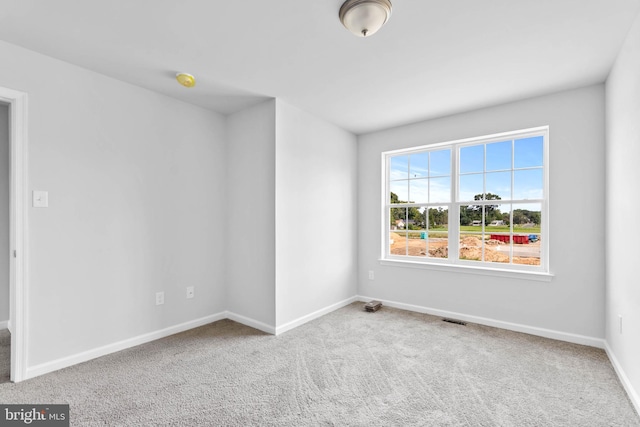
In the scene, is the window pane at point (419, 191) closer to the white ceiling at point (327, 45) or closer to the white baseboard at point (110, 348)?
the white ceiling at point (327, 45)

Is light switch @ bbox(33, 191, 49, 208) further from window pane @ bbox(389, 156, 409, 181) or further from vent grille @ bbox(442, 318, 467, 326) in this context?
vent grille @ bbox(442, 318, 467, 326)

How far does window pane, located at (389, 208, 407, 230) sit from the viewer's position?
13.8 ft

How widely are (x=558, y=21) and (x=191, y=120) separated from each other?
126 inches

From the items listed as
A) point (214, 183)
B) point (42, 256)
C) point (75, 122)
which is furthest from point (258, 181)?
point (42, 256)

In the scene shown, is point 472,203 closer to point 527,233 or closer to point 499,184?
point 499,184

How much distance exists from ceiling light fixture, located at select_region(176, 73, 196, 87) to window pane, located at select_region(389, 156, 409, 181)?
2688 mm

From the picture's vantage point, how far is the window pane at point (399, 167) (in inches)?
165

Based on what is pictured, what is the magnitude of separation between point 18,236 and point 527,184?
452 cm

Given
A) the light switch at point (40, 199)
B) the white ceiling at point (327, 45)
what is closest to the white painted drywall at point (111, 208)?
the light switch at point (40, 199)

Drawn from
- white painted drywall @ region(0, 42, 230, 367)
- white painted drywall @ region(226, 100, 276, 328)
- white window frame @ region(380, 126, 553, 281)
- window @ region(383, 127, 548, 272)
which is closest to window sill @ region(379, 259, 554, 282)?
white window frame @ region(380, 126, 553, 281)

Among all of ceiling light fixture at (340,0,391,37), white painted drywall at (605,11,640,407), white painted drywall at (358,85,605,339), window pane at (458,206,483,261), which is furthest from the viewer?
window pane at (458,206,483,261)

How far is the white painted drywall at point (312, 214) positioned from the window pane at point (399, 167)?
1.70 ft

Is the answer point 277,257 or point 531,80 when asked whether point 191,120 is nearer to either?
point 277,257

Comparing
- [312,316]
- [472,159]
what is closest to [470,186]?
[472,159]
